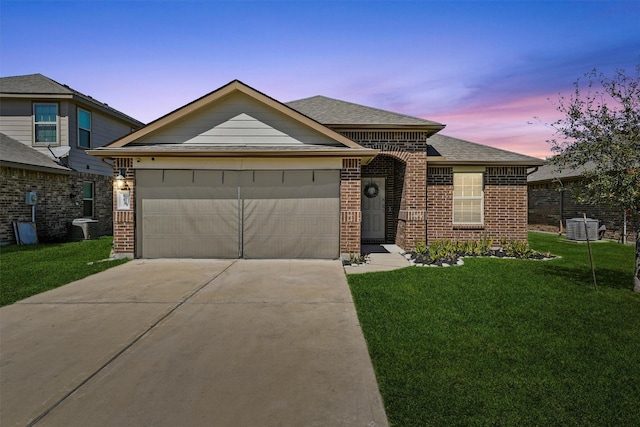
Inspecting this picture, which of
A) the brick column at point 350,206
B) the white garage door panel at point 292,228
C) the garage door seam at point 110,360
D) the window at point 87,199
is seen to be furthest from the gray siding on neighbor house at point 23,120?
the garage door seam at point 110,360

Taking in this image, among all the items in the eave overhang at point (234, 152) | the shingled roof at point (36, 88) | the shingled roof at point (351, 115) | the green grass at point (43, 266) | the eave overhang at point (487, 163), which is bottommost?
the green grass at point (43, 266)

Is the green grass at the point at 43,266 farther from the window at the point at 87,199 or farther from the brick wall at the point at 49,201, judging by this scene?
the window at the point at 87,199

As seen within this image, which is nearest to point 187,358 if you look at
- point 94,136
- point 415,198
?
point 415,198

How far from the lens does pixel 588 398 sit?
3.36 meters

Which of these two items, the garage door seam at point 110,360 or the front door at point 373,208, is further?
the front door at point 373,208

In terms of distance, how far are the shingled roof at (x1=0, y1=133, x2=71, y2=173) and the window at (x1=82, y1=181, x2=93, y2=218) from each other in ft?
6.03

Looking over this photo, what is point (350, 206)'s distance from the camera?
10.3m

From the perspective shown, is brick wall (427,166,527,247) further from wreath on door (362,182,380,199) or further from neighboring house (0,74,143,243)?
neighboring house (0,74,143,243)

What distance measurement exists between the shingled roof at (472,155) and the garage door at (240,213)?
4693 millimetres

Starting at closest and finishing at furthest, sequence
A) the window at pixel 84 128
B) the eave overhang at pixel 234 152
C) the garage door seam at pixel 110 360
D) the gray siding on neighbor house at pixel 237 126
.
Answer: the garage door seam at pixel 110 360 < the eave overhang at pixel 234 152 < the gray siding on neighbor house at pixel 237 126 < the window at pixel 84 128

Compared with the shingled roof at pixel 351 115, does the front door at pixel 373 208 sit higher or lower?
lower

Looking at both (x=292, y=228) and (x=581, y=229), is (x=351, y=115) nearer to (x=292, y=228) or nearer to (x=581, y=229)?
(x=292, y=228)

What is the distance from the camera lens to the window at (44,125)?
16141 mm

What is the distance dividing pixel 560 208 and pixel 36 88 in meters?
25.6
